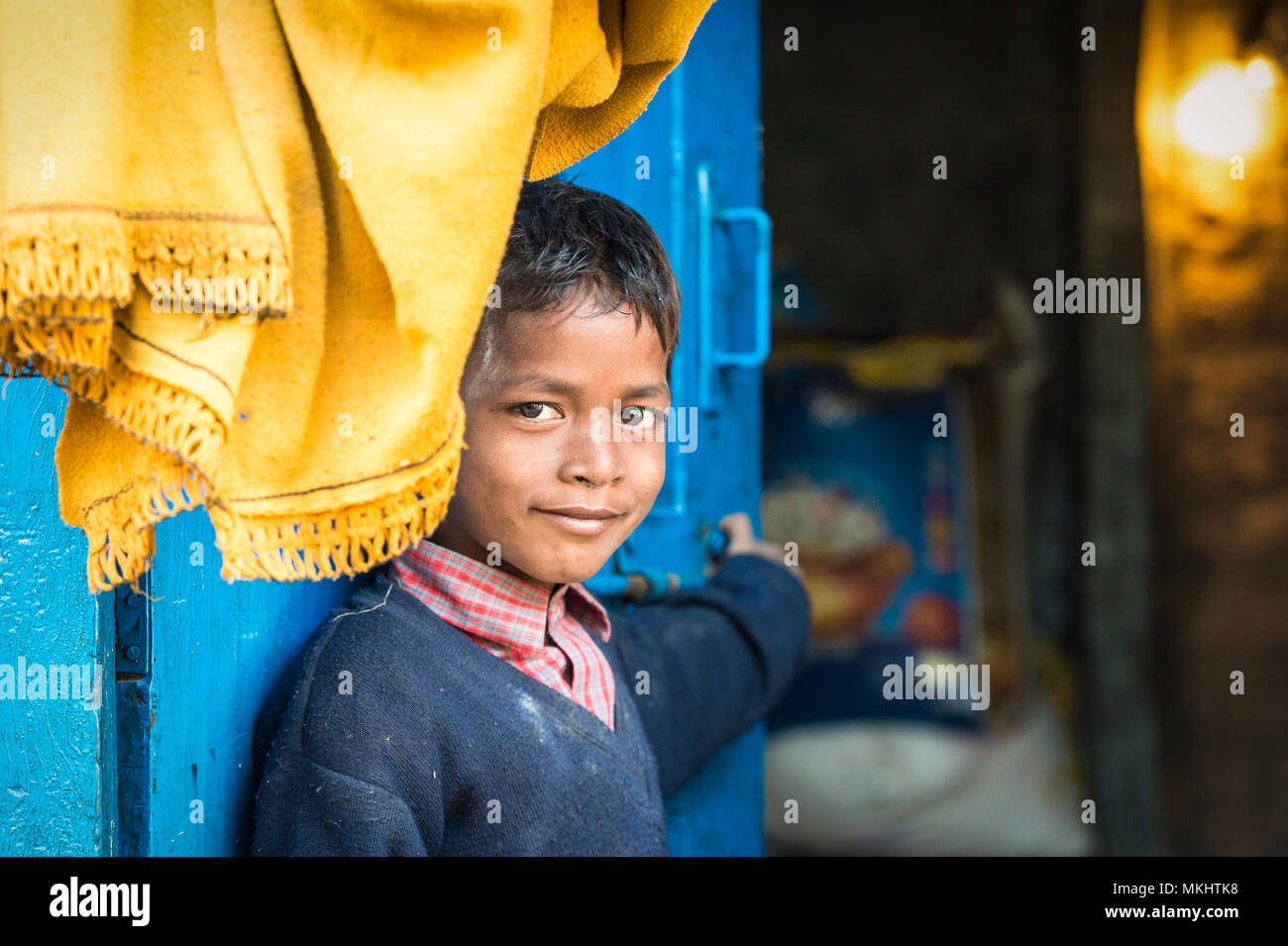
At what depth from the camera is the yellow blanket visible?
0.72m

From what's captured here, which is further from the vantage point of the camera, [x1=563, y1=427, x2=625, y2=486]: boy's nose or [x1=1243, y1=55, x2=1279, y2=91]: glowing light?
[x1=1243, y1=55, x2=1279, y2=91]: glowing light

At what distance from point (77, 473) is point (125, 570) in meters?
0.08

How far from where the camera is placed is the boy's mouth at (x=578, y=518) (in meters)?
1.15

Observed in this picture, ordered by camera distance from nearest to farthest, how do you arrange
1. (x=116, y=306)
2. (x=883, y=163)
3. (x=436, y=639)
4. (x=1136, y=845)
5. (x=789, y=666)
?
(x=116, y=306) < (x=436, y=639) < (x=789, y=666) < (x=1136, y=845) < (x=883, y=163)

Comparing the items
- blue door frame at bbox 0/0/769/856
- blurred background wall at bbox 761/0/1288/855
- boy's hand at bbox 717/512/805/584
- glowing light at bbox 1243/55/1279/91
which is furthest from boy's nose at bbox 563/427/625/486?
glowing light at bbox 1243/55/1279/91

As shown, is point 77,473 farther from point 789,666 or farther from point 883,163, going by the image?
point 883,163

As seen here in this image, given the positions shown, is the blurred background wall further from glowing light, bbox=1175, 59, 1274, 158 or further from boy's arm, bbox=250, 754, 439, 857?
boy's arm, bbox=250, 754, 439, 857

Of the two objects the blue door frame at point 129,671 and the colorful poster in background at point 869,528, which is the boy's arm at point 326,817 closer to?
the blue door frame at point 129,671

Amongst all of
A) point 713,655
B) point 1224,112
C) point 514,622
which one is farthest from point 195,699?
point 1224,112

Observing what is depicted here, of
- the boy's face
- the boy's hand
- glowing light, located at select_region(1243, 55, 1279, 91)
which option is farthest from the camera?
glowing light, located at select_region(1243, 55, 1279, 91)

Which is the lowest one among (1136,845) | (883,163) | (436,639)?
(1136,845)

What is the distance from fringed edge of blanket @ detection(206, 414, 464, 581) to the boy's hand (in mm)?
1205

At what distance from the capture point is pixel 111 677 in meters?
0.97
